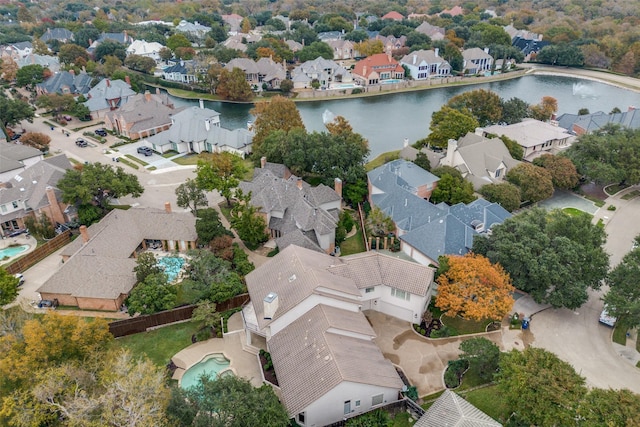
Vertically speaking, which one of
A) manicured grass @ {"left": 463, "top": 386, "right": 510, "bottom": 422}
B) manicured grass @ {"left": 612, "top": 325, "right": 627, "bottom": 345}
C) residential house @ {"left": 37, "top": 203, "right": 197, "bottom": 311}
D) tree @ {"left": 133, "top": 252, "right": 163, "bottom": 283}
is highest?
tree @ {"left": 133, "top": 252, "right": 163, "bottom": 283}

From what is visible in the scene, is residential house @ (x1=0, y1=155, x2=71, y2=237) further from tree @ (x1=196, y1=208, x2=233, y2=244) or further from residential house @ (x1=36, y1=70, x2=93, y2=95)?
residential house @ (x1=36, y1=70, x2=93, y2=95)

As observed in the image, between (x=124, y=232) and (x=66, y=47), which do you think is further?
(x=66, y=47)

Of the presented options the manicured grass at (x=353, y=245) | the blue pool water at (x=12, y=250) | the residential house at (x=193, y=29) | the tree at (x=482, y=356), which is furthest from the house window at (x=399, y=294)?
the residential house at (x=193, y=29)

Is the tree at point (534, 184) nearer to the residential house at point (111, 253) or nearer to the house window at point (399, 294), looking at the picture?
the house window at point (399, 294)

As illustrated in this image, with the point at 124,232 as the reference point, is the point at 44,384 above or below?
above

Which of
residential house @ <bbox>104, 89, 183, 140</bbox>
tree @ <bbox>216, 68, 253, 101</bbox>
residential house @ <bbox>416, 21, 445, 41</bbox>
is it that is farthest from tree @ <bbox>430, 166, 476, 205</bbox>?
residential house @ <bbox>416, 21, 445, 41</bbox>

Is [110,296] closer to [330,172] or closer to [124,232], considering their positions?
[124,232]

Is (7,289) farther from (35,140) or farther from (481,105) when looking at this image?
(481,105)

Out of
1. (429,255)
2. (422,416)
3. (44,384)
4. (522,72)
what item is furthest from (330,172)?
(522,72)
